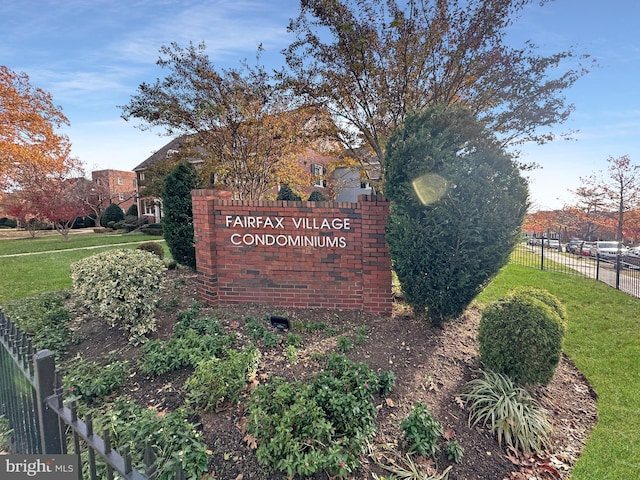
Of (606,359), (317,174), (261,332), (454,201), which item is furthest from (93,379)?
(317,174)

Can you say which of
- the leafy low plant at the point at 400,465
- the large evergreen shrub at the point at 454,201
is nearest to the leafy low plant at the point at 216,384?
the leafy low plant at the point at 400,465

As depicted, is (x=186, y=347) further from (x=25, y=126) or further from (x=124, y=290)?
(x=25, y=126)

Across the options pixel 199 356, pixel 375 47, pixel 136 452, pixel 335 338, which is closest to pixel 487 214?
pixel 335 338

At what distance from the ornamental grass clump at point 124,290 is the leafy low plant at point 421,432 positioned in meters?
3.22

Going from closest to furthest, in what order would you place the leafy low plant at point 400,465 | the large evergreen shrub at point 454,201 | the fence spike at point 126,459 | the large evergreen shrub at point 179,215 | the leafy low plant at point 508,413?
the fence spike at point 126,459, the leafy low plant at point 400,465, the leafy low plant at point 508,413, the large evergreen shrub at point 454,201, the large evergreen shrub at point 179,215

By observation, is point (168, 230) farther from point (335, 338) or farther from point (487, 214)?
point (487, 214)

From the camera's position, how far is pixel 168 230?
7590 millimetres

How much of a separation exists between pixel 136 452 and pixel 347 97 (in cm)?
824

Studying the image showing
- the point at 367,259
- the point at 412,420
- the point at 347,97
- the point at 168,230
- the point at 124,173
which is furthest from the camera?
the point at 124,173

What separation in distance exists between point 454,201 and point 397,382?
2.22 meters

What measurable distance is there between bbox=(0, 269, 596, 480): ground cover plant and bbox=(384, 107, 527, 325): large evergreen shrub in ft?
3.11

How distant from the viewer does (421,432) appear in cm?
291

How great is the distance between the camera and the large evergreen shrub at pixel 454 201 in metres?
4.20

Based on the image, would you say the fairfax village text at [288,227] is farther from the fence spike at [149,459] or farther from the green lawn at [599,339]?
the fence spike at [149,459]
